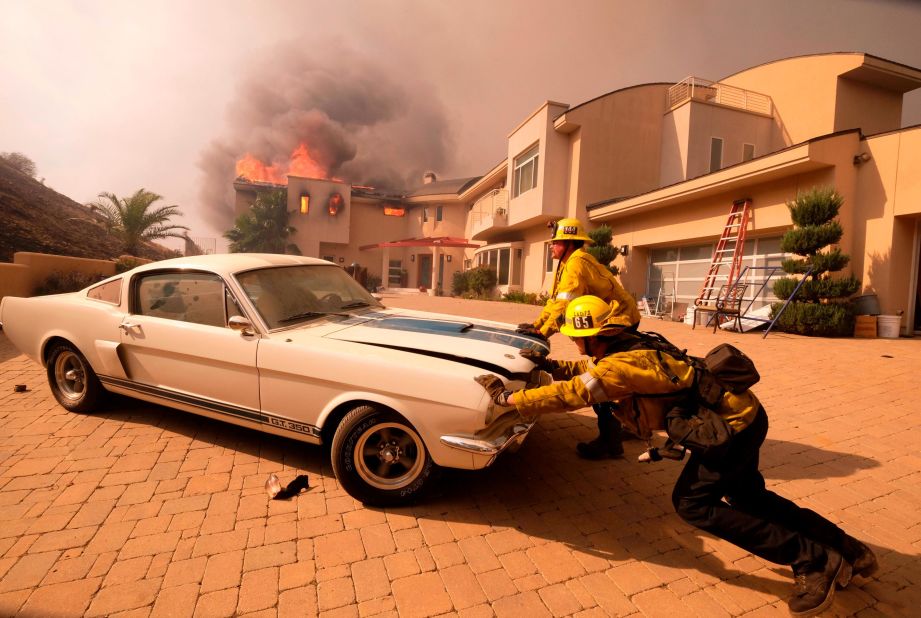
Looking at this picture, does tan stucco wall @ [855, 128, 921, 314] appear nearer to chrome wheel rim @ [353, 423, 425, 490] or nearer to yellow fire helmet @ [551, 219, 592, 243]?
yellow fire helmet @ [551, 219, 592, 243]

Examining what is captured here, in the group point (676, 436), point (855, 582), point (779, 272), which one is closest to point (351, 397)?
point (676, 436)

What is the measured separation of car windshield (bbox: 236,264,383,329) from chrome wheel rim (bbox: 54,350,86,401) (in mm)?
2098

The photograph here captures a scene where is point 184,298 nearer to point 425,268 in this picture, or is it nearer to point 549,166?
point 549,166

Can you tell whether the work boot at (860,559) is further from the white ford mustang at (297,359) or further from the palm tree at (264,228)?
the palm tree at (264,228)

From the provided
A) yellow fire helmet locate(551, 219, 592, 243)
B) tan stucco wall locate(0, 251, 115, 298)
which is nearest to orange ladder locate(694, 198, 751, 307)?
yellow fire helmet locate(551, 219, 592, 243)

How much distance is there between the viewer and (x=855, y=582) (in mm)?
2324

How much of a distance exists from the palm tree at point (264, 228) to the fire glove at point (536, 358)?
31463 mm

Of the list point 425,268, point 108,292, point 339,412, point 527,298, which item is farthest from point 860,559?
point 425,268

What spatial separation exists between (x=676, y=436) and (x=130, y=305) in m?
4.21

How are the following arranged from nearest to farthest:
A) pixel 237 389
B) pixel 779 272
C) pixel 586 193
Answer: pixel 237 389
pixel 779 272
pixel 586 193

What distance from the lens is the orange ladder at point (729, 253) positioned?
1225cm

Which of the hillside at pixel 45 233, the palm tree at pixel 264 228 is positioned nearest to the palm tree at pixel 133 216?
the hillside at pixel 45 233

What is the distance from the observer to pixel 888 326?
9734 millimetres

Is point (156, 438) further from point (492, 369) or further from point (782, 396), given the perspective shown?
point (782, 396)
